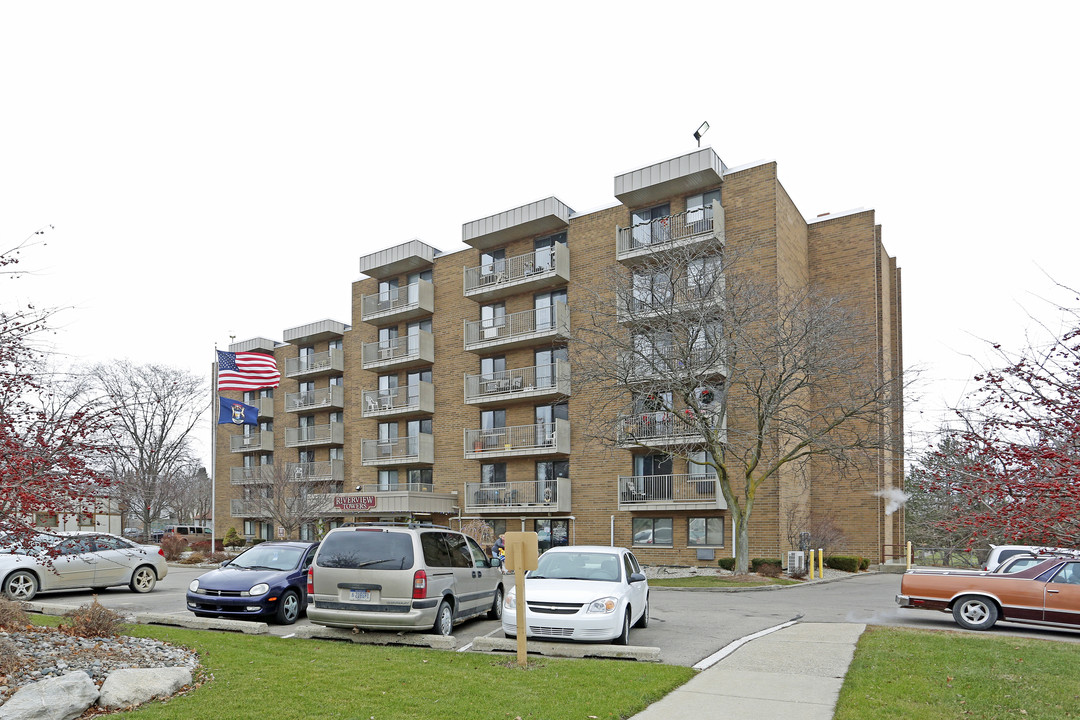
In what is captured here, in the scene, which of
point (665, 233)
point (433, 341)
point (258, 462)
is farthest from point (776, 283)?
point (258, 462)

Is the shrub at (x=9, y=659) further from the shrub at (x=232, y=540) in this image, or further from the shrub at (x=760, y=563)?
the shrub at (x=232, y=540)

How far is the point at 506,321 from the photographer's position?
3722 cm

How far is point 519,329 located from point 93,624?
2700cm

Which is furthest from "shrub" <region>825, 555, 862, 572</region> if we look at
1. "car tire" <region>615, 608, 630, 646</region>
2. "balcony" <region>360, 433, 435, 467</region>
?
"car tire" <region>615, 608, 630, 646</region>

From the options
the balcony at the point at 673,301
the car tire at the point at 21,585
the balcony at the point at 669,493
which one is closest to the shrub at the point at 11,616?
the car tire at the point at 21,585

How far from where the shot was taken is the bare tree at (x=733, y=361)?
82.5ft

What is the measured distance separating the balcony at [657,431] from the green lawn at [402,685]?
705 inches

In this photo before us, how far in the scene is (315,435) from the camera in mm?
47438

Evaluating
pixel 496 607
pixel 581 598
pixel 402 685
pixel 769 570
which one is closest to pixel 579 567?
pixel 581 598

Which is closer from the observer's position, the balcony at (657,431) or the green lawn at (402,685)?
the green lawn at (402,685)

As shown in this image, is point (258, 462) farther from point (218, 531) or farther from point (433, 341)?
point (433, 341)

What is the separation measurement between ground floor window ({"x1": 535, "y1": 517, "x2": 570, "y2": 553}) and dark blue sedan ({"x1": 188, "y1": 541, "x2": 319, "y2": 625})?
20933 mm

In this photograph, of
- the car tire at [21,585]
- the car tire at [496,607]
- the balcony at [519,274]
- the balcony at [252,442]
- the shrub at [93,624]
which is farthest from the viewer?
the balcony at [252,442]

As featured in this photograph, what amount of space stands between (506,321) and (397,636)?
1025 inches
